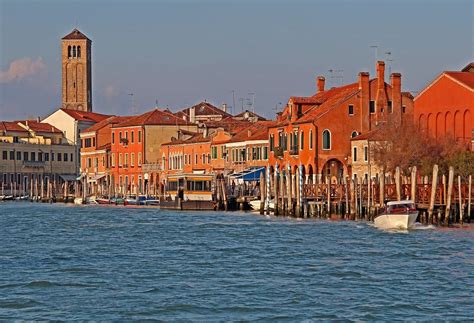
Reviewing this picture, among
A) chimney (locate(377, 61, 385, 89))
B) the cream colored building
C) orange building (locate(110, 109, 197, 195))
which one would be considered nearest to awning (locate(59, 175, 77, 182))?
the cream colored building

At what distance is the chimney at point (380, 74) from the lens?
6725cm

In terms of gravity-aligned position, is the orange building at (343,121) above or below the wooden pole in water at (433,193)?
above

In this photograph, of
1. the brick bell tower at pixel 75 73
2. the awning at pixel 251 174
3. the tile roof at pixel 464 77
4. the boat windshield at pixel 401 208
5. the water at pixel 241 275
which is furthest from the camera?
the brick bell tower at pixel 75 73

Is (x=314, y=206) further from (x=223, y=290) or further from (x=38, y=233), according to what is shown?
(x=223, y=290)

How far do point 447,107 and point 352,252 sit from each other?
26.6 m

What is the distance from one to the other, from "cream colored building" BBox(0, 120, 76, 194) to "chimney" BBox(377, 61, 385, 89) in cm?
5979

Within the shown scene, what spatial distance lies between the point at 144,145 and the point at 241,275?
235ft

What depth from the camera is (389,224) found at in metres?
42.5

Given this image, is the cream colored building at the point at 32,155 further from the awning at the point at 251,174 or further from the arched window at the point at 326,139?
the arched window at the point at 326,139

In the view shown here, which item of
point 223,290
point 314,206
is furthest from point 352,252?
point 314,206

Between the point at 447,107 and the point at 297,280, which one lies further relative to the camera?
the point at 447,107

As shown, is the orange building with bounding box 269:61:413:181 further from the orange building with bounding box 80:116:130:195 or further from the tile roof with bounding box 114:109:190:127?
the orange building with bounding box 80:116:130:195

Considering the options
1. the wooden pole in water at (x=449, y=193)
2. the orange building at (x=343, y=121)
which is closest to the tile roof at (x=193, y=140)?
the orange building at (x=343, y=121)

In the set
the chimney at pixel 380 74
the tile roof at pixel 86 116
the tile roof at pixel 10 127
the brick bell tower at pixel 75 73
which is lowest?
the chimney at pixel 380 74
